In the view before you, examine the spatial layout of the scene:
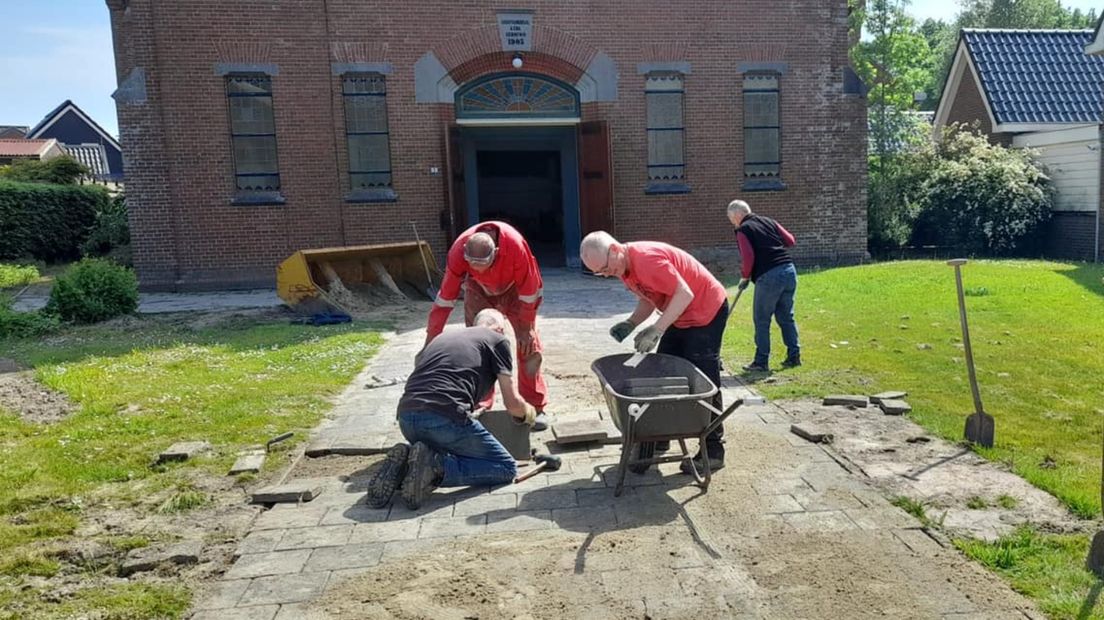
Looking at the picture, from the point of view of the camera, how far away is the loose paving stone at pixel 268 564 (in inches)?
155

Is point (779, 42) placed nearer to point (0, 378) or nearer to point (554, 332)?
point (554, 332)

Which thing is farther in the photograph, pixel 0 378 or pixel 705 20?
pixel 705 20

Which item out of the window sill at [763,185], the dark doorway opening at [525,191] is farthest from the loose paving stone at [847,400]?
the dark doorway opening at [525,191]

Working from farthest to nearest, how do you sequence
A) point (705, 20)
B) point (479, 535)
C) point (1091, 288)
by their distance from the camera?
point (705, 20) → point (1091, 288) → point (479, 535)

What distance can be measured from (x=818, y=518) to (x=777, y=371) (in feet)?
12.2

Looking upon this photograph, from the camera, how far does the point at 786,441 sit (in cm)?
571

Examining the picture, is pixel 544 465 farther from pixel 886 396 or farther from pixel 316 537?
pixel 886 396

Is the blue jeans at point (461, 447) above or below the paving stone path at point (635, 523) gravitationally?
above

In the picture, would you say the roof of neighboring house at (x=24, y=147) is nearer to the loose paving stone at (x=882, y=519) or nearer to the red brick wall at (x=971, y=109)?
the red brick wall at (x=971, y=109)

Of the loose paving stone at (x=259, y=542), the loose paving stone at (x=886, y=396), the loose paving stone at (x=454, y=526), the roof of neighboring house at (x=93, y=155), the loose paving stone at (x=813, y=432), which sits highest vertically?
the roof of neighboring house at (x=93, y=155)

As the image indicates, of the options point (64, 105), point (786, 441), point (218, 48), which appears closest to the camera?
point (786, 441)

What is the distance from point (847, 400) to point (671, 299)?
8.15 feet

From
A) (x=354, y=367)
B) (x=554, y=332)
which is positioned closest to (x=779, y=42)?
(x=554, y=332)

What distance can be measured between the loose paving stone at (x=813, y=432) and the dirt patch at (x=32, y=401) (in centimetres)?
610
